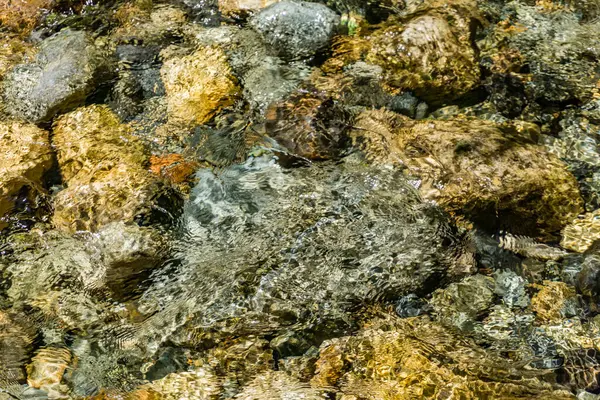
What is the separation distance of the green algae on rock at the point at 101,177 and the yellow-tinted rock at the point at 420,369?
147cm

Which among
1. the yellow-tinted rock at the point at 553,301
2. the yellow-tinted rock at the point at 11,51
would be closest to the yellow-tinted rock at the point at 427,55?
the yellow-tinted rock at the point at 553,301

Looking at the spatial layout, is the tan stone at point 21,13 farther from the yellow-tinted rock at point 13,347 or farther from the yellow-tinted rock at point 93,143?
the yellow-tinted rock at point 13,347

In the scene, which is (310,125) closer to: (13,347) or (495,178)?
(495,178)

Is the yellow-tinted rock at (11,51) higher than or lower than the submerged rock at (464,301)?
higher

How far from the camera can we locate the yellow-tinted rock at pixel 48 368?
9.73ft

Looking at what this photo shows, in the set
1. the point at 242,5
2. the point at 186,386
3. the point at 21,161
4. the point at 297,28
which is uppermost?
the point at 242,5

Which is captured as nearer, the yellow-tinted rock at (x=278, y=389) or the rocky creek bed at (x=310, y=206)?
the yellow-tinted rock at (x=278, y=389)

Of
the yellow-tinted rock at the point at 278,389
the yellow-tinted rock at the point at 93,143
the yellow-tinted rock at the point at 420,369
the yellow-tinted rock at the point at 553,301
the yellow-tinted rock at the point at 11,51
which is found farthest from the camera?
the yellow-tinted rock at the point at 11,51

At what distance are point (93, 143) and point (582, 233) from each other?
10.9 ft

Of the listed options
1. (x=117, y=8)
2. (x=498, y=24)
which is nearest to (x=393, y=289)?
(x=498, y=24)

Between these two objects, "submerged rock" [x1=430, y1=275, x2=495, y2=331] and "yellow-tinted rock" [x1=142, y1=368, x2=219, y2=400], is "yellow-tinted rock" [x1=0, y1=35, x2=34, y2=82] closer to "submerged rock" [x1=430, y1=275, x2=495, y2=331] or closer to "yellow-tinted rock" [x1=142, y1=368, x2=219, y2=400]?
"yellow-tinted rock" [x1=142, y1=368, x2=219, y2=400]

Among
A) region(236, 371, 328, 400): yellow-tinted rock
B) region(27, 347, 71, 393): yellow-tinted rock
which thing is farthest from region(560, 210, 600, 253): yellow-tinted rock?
region(27, 347, 71, 393): yellow-tinted rock

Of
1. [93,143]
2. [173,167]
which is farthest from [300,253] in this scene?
[93,143]

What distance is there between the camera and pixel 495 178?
10.8 ft
